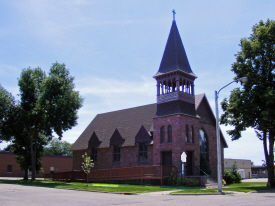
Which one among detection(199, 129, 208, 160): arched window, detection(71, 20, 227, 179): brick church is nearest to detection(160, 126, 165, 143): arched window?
detection(71, 20, 227, 179): brick church

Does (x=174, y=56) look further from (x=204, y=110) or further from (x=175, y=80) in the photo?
(x=204, y=110)

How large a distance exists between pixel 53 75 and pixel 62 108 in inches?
169

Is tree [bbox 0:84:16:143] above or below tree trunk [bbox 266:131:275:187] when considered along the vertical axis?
above

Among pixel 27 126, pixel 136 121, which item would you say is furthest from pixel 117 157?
pixel 27 126

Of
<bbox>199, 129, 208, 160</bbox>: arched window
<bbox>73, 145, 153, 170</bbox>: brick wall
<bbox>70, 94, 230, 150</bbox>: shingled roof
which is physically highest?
<bbox>70, 94, 230, 150</bbox>: shingled roof

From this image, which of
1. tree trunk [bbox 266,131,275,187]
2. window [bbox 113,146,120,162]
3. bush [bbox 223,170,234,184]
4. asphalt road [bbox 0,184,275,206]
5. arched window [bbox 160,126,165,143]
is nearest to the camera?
asphalt road [bbox 0,184,275,206]

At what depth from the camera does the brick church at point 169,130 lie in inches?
1271

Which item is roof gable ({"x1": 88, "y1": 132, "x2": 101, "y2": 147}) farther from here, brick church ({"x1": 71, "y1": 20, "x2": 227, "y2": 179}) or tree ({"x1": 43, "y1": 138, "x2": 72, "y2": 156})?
tree ({"x1": 43, "y1": 138, "x2": 72, "y2": 156})

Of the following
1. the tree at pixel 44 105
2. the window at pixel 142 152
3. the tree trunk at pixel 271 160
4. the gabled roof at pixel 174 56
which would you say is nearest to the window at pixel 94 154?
the tree at pixel 44 105

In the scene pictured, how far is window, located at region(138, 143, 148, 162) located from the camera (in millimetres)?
36013

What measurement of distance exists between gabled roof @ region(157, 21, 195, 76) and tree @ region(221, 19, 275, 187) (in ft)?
19.3

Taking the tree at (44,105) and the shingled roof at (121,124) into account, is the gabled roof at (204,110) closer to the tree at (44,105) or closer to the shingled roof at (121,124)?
the shingled roof at (121,124)

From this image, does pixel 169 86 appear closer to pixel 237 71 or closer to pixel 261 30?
pixel 237 71

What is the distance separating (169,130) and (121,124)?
11862mm
